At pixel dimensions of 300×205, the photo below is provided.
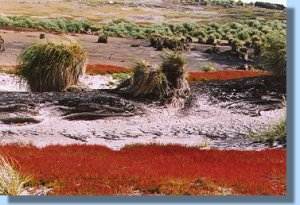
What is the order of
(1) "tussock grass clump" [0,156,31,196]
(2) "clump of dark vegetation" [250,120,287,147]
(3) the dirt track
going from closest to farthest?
(1) "tussock grass clump" [0,156,31,196] < (2) "clump of dark vegetation" [250,120,287,147] < (3) the dirt track

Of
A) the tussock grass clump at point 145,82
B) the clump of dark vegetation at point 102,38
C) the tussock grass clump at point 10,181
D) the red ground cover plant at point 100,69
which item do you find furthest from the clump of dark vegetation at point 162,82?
the tussock grass clump at point 10,181

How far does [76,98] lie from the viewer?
6160 mm

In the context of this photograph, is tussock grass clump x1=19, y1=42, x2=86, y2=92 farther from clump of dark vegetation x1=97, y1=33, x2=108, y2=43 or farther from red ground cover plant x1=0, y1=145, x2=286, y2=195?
red ground cover plant x1=0, y1=145, x2=286, y2=195

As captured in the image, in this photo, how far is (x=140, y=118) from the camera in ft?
20.2

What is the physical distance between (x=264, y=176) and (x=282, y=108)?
0.48 metres

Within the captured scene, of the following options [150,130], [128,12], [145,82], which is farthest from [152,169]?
[128,12]

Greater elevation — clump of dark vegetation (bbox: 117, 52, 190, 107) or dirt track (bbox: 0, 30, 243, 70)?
dirt track (bbox: 0, 30, 243, 70)

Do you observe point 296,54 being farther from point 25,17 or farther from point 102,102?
point 25,17

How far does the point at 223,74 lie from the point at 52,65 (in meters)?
1.17

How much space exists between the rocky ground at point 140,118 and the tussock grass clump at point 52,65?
0.08 m

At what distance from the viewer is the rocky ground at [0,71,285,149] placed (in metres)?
6.06

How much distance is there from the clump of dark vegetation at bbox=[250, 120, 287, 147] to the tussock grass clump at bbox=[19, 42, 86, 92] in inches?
50.0

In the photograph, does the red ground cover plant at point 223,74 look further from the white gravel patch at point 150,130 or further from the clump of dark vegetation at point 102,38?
the clump of dark vegetation at point 102,38

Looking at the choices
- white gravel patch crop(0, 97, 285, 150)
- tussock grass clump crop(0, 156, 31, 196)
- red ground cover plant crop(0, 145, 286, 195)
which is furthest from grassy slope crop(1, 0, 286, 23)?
tussock grass clump crop(0, 156, 31, 196)
